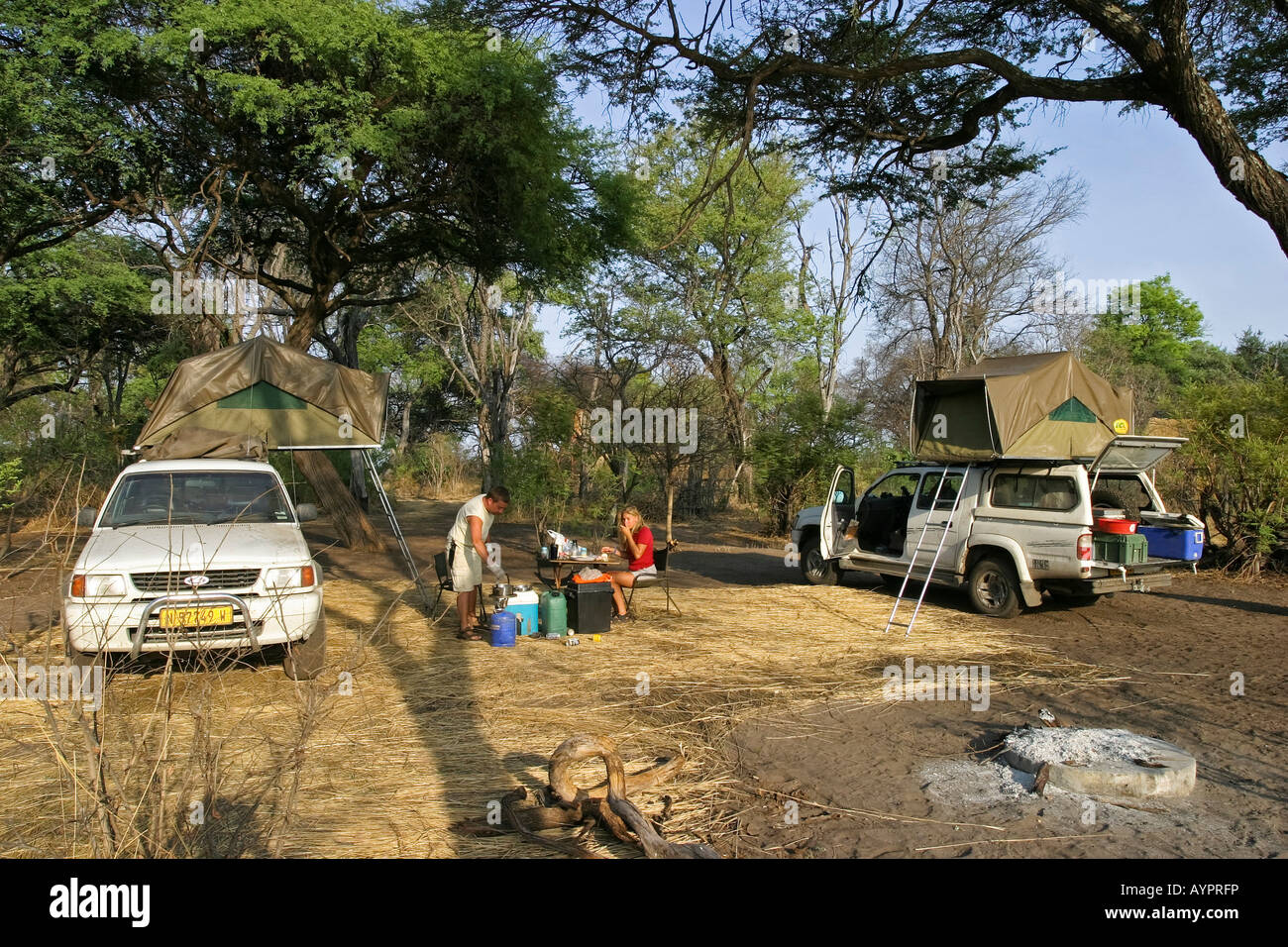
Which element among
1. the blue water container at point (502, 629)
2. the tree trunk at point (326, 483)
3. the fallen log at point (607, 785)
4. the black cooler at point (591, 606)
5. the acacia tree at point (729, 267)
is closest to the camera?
the fallen log at point (607, 785)

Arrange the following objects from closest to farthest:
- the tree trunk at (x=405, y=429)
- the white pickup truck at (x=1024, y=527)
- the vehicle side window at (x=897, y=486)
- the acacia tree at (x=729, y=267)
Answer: the white pickup truck at (x=1024, y=527) < the vehicle side window at (x=897, y=486) < the acacia tree at (x=729, y=267) < the tree trunk at (x=405, y=429)

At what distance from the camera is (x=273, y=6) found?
11.3 meters

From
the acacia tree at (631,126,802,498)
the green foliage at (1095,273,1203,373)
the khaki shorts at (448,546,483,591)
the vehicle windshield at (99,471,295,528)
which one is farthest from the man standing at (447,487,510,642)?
the green foliage at (1095,273,1203,373)

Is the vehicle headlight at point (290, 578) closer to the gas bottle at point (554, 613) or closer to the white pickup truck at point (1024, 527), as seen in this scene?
the gas bottle at point (554, 613)

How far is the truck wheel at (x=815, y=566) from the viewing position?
12789mm

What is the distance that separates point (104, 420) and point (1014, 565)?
2226 centimetres

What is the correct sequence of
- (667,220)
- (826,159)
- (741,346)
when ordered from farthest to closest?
1. (741,346)
2. (667,220)
3. (826,159)

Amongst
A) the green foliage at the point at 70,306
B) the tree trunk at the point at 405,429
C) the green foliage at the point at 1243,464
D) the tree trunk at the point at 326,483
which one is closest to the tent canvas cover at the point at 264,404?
the tree trunk at the point at 326,483

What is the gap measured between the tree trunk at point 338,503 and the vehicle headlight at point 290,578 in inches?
334

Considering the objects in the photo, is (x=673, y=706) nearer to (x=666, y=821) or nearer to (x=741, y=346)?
(x=666, y=821)

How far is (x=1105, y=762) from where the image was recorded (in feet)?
15.3

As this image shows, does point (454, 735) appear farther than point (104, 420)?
No

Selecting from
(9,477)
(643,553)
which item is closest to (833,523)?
(643,553)
